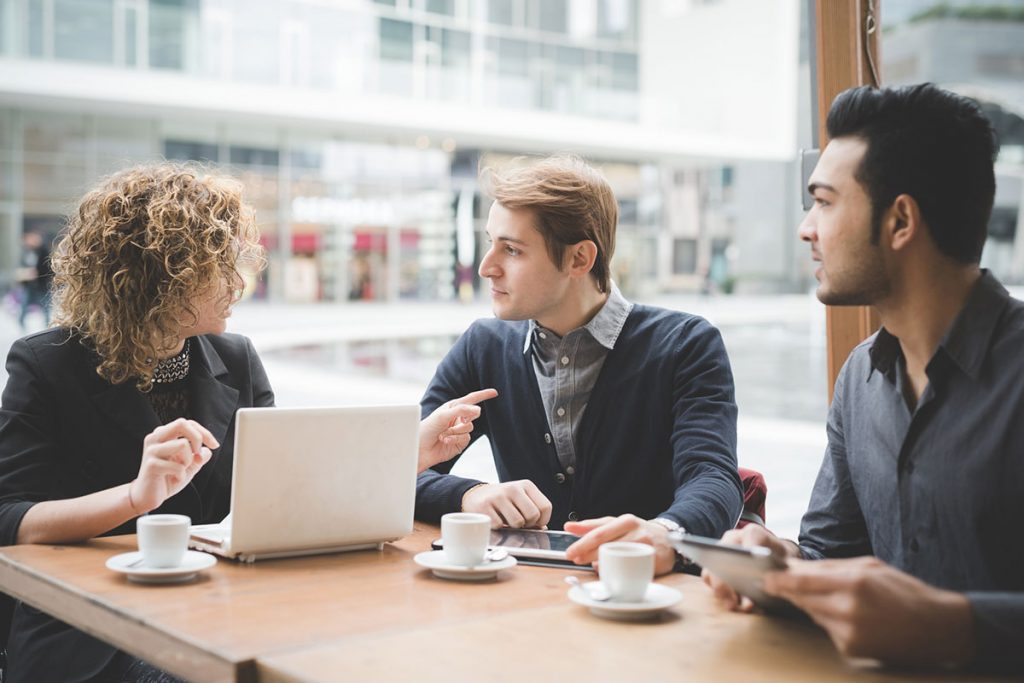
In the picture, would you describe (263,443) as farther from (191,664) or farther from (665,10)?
(665,10)

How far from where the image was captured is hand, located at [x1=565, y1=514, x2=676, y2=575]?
1721 mm

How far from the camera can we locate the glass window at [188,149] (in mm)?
21062

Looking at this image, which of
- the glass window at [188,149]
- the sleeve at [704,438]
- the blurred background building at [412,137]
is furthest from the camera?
the glass window at [188,149]

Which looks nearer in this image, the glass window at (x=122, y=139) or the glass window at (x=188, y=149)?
the glass window at (x=122, y=139)

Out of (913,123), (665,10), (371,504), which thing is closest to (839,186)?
(913,123)

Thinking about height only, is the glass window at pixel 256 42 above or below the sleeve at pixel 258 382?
above

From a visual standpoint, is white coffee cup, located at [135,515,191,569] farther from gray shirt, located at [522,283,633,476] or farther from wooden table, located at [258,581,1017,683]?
gray shirt, located at [522,283,633,476]

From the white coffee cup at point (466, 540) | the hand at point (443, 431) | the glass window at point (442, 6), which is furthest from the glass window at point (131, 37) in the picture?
the white coffee cup at point (466, 540)

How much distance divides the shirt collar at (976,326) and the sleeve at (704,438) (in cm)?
58

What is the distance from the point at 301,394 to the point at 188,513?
7.88m

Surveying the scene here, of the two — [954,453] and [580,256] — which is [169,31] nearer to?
[580,256]

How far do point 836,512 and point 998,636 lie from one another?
2.18 ft

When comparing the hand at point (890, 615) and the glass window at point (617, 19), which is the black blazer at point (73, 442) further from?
the glass window at point (617, 19)

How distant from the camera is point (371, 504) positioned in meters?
1.87
